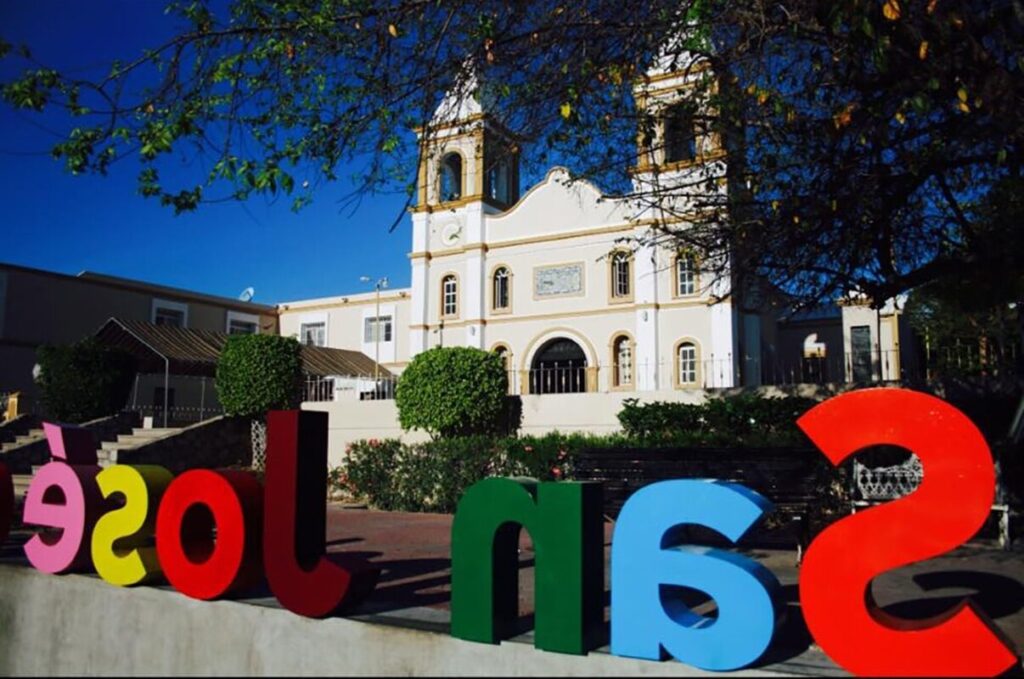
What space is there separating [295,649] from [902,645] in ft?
9.89

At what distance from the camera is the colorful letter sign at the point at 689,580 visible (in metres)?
3.59

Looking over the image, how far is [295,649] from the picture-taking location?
14.7 ft

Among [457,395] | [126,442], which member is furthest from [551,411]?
[126,442]

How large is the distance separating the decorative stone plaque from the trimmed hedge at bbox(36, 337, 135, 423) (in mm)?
13313

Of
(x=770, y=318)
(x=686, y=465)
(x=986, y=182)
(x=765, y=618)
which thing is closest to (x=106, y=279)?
(x=770, y=318)

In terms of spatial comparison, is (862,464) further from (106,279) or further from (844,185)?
(106,279)

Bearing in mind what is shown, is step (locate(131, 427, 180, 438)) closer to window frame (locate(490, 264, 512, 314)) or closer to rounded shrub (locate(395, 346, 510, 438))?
rounded shrub (locate(395, 346, 510, 438))

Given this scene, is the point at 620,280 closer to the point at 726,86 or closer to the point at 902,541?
the point at 726,86

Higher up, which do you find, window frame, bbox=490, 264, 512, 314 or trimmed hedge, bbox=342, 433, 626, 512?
window frame, bbox=490, 264, 512, 314

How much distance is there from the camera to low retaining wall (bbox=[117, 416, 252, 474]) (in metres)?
17.2

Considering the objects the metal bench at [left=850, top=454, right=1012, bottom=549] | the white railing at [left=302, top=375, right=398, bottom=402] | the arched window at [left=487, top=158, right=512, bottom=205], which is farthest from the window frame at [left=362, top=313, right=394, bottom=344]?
the metal bench at [left=850, top=454, right=1012, bottom=549]

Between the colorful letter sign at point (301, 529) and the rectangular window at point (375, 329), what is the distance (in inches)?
1161

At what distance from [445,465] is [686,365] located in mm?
14379

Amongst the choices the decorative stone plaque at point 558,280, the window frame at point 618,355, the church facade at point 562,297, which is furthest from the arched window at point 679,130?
the decorative stone plaque at point 558,280
